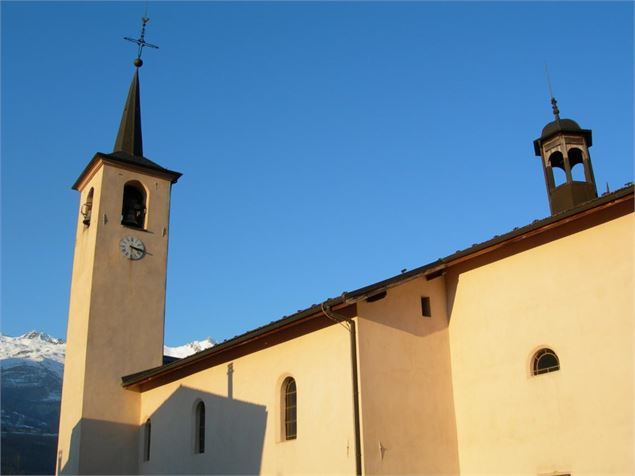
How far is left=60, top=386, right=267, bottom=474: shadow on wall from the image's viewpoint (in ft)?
55.8

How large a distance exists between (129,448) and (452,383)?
10.7 m

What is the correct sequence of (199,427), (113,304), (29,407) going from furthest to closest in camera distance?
(29,407)
(113,304)
(199,427)

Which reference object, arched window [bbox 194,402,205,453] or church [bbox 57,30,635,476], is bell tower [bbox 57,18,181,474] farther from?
arched window [bbox 194,402,205,453]

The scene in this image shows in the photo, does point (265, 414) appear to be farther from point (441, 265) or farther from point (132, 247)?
point (132, 247)

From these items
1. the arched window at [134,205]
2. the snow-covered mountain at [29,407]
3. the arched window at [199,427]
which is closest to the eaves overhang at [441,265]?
the arched window at [199,427]

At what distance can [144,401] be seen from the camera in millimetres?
22234

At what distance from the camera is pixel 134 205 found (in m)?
25.2

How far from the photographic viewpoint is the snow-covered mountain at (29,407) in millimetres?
60597

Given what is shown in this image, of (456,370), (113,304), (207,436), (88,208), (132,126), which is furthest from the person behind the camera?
(132,126)

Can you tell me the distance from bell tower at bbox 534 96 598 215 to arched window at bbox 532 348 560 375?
4.30 m

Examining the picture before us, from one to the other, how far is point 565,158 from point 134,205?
46.5 ft

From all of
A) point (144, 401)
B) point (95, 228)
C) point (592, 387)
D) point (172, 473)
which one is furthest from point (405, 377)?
point (95, 228)

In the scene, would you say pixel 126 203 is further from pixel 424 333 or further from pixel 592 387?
pixel 592 387

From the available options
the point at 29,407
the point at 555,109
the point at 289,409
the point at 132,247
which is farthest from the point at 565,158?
the point at 29,407
